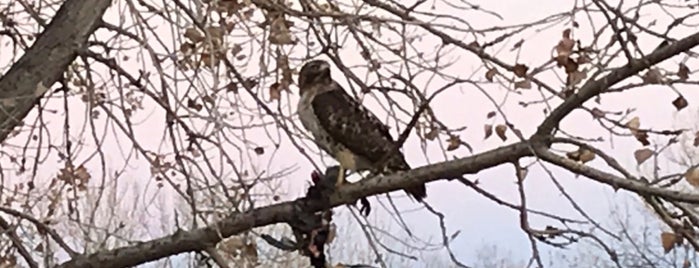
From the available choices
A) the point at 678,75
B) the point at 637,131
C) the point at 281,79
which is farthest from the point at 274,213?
the point at 678,75

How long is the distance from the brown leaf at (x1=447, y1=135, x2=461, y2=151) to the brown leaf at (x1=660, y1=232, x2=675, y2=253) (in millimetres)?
876

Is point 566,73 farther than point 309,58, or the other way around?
point 309,58

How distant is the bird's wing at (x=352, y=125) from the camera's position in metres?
2.79

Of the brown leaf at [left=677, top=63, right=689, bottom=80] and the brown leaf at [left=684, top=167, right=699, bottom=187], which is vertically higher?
the brown leaf at [left=677, top=63, right=689, bottom=80]

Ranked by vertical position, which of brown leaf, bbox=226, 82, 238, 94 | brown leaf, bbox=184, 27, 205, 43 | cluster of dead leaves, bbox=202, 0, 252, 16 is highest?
cluster of dead leaves, bbox=202, 0, 252, 16

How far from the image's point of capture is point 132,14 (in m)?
2.66

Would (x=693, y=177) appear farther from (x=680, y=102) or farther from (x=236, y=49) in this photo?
(x=236, y=49)

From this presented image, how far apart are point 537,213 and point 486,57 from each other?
81 cm

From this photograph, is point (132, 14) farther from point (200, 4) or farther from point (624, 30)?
point (624, 30)

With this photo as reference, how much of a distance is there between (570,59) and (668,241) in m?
0.43

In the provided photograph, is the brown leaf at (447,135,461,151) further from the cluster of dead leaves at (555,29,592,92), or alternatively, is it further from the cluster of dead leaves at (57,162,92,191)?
the cluster of dead leaves at (57,162,92,191)

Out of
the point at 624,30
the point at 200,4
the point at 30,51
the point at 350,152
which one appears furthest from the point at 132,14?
the point at 624,30

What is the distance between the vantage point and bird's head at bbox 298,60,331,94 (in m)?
3.02

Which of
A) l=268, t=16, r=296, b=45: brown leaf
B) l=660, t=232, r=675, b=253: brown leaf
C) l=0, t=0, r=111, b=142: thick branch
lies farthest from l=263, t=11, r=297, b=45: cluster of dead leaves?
l=660, t=232, r=675, b=253: brown leaf
